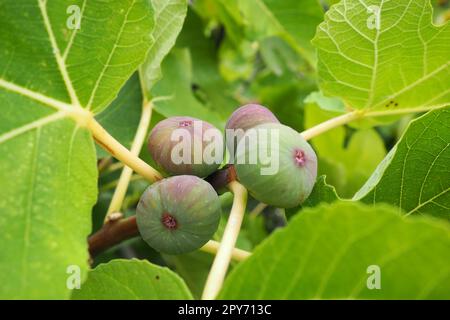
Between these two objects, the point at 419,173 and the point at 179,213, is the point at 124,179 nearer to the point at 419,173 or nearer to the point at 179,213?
the point at 179,213

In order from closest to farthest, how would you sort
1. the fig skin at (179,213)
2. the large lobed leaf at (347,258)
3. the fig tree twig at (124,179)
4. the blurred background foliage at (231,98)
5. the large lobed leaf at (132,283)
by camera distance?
1. the large lobed leaf at (347,258)
2. the large lobed leaf at (132,283)
3. the fig skin at (179,213)
4. the fig tree twig at (124,179)
5. the blurred background foliage at (231,98)

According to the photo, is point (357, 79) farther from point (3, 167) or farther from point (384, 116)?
point (3, 167)

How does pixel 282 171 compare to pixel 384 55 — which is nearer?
pixel 282 171

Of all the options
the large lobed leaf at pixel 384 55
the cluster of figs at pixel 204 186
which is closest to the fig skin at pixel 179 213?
the cluster of figs at pixel 204 186

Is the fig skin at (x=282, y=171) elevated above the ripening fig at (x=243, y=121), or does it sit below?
below

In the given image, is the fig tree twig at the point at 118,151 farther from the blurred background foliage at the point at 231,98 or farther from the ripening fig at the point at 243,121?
the blurred background foliage at the point at 231,98

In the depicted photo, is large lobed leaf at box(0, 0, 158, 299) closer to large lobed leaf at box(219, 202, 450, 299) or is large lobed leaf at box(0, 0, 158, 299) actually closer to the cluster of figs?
the cluster of figs

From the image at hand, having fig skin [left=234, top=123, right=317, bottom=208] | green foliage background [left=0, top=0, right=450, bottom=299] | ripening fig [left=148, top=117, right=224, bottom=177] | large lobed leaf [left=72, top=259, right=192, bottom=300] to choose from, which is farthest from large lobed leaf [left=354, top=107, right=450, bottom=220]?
large lobed leaf [left=72, top=259, right=192, bottom=300]

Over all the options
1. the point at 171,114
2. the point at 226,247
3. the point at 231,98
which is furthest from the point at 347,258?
the point at 231,98
